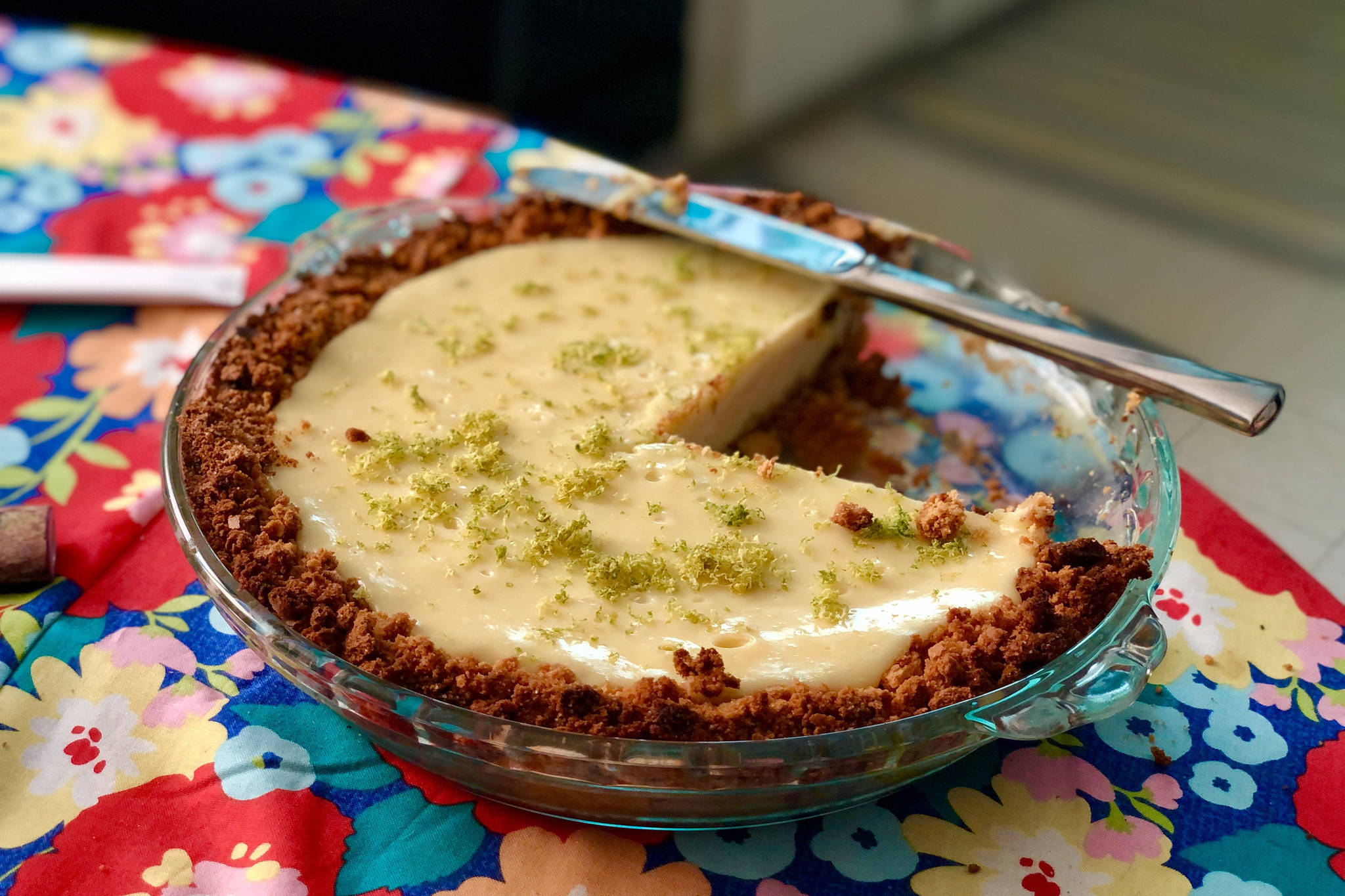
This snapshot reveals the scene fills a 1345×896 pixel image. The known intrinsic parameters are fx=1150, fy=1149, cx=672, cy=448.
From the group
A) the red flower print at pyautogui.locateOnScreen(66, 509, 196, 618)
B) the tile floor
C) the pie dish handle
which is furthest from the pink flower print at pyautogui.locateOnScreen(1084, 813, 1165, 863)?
the red flower print at pyautogui.locateOnScreen(66, 509, 196, 618)

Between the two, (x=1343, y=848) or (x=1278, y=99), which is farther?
(x=1278, y=99)

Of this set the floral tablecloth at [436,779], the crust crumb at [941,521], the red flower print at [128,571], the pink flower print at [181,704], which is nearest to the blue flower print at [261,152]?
the floral tablecloth at [436,779]

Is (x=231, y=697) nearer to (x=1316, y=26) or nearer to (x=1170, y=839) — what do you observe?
(x=1170, y=839)

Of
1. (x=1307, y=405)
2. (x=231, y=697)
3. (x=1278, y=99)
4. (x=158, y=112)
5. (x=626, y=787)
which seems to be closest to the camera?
(x=626, y=787)

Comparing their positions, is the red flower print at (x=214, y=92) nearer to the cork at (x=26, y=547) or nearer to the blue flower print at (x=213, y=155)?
the blue flower print at (x=213, y=155)

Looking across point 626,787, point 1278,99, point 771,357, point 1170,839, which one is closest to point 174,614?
point 626,787

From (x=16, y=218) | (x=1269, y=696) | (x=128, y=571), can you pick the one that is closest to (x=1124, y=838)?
(x=1269, y=696)
